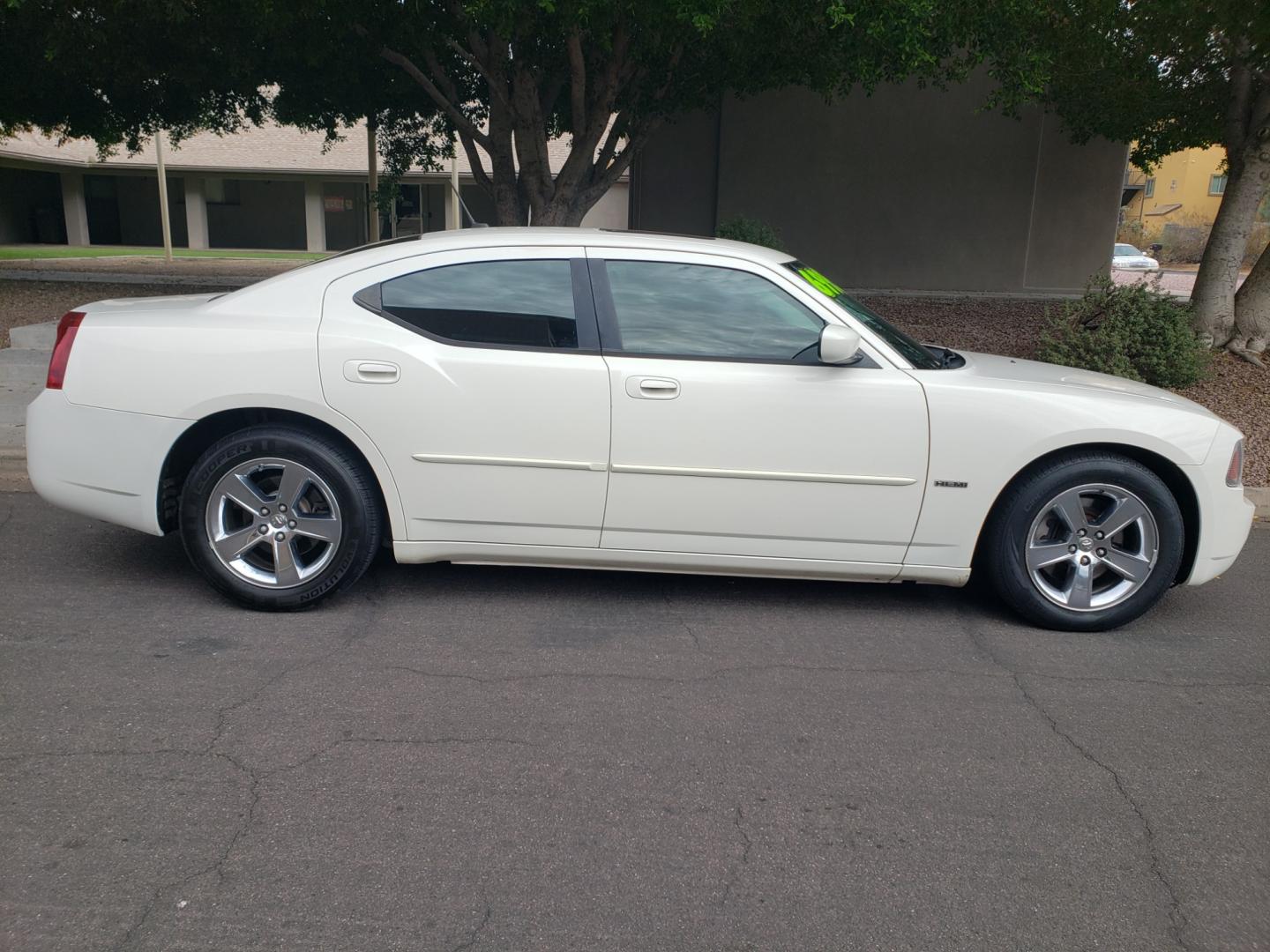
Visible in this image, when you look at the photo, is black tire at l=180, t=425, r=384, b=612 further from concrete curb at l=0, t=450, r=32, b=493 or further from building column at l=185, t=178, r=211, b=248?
building column at l=185, t=178, r=211, b=248

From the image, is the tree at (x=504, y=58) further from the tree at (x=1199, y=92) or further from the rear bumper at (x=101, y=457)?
the rear bumper at (x=101, y=457)

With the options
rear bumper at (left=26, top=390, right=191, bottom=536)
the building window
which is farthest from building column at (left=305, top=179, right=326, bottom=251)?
rear bumper at (left=26, top=390, right=191, bottom=536)

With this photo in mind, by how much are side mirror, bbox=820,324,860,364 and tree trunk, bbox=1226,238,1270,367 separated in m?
7.61

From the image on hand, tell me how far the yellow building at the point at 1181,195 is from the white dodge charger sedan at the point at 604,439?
1939 inches

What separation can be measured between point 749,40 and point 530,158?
2931mm

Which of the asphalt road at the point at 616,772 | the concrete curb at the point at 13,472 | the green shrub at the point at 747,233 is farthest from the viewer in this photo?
the green shrub at the point at 747,233

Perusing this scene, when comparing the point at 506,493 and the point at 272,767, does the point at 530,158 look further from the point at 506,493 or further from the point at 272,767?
the point at 272,767

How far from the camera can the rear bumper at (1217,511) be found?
4707 millimetres

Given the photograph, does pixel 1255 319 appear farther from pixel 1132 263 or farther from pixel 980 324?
pixel 1132 263

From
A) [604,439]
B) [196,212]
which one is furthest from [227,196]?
[604,439]

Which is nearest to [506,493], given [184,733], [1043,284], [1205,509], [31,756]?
[184,733]

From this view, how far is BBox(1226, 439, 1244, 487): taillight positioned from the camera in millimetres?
4738

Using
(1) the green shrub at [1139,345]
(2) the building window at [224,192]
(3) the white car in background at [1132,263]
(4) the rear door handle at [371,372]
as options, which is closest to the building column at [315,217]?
(2) the building window at [224,192]

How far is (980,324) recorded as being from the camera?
40.3 ft
